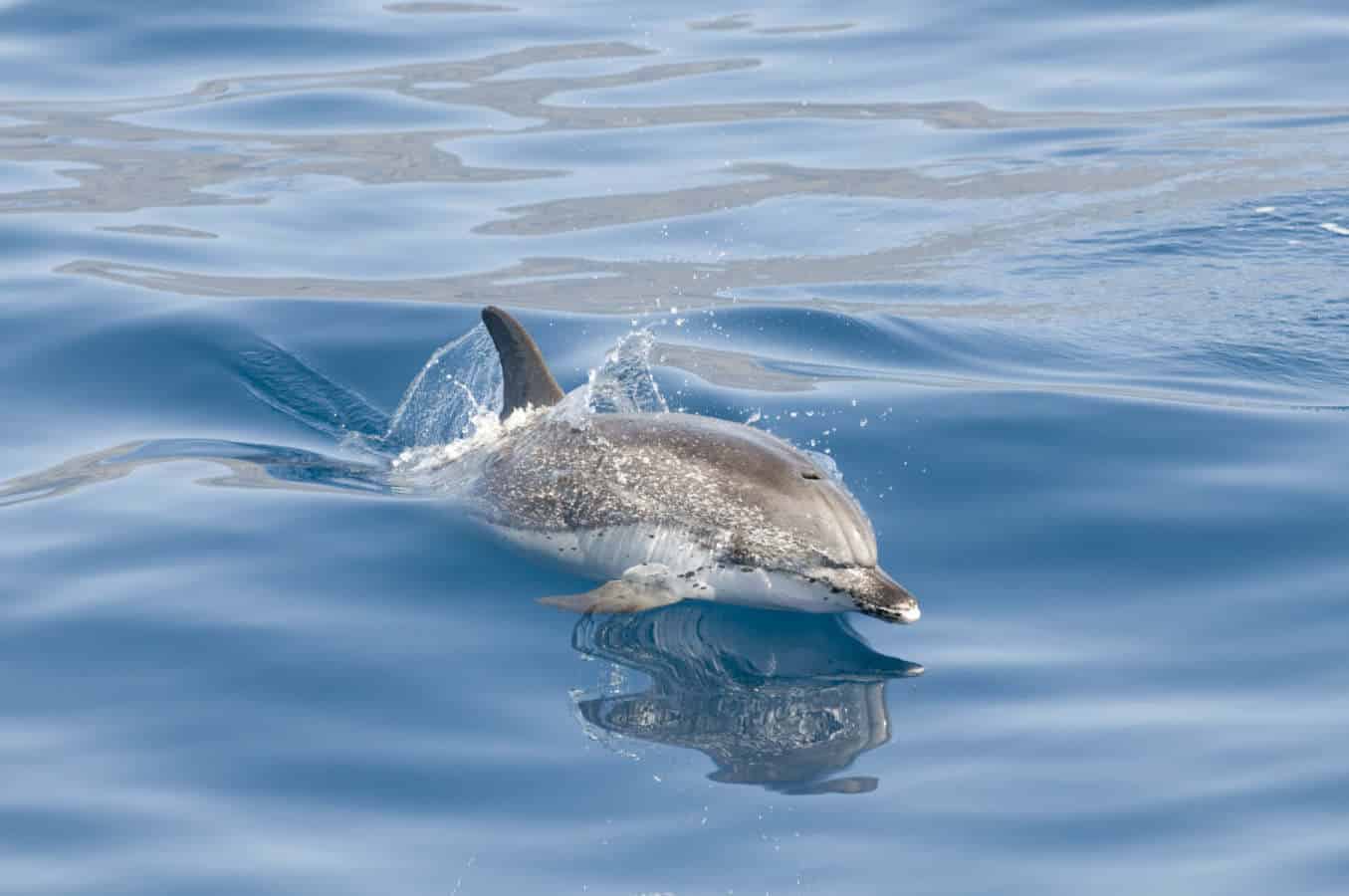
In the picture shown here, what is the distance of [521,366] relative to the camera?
9.73 metres

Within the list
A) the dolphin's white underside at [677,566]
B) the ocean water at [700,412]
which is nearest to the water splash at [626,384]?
the ocean water at [700,412]

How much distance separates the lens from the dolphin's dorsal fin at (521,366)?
966cm

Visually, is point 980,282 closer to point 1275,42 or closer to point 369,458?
point 369,458

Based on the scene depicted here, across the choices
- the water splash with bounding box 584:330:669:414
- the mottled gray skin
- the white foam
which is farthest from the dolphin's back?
the water splash with bounding box 584:330:669:414

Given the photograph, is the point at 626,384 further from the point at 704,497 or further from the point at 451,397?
the point at 704,497

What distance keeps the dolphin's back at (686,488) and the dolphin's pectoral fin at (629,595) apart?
23 centimetres

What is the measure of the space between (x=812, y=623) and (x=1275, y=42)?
14984 mm

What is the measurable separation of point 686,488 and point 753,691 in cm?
112

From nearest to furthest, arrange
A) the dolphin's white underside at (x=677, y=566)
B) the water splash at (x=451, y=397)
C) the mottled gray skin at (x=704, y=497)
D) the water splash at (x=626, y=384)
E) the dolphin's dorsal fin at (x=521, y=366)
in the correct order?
1. the mottled gray skin at (x=704, y=497)
2. the dolphin's white underside at (x=677, y=566)
3. the dolphin's dorsal fin at (x=521, y=366)
4. the water splash at (x=626, y=384)
5. the water splash at (x=451, y=397)

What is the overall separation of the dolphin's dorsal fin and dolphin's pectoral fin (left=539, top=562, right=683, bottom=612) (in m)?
1.79

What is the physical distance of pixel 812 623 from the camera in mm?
7973

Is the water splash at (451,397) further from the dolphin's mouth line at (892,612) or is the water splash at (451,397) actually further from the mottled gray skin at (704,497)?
the dolphin's mouth line at (892,612)

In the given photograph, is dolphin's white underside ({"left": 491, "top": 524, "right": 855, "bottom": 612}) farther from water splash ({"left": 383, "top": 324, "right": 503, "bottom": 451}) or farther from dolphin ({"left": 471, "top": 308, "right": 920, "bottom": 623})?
water splash ({"left": 383, "top": 324, "right": 503, "bottom": 451})

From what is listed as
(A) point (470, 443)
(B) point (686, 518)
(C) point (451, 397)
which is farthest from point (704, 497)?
(C) point (451, 397)
